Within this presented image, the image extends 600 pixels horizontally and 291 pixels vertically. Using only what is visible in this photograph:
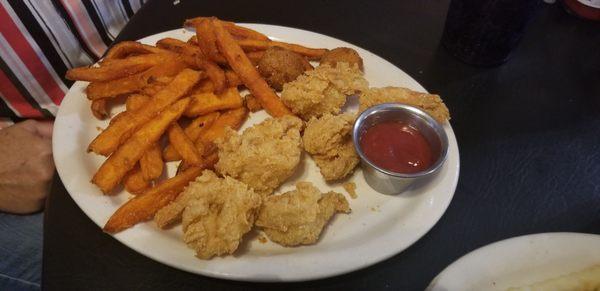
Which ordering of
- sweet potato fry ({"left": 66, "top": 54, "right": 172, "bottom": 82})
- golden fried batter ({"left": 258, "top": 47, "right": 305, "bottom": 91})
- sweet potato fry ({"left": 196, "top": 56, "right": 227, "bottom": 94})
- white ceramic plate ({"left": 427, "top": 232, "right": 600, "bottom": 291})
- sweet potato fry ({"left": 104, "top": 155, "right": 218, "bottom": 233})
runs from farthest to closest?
golden fried batter ({"left": 258, "top": 47, "right": 305, "bottom": 91}), sweet potato fry ({"left": 196, "top": 56, "right": 227, "bottom": 94}), sweet potato fry ({"left": 66, "top": 54, "right": 172, "bottom": 82}), sweet potato fry ({"left": 104, "top": 155, "right": 218, "bottom": 233}), white ceramic plate ({"left": 427, "top": 232, "right": 600, "bottom": 291})

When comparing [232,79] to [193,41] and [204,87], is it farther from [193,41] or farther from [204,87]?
[193,41]

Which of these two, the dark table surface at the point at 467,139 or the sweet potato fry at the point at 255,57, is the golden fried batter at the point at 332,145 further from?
the sweet potato fry at the point at 255,57

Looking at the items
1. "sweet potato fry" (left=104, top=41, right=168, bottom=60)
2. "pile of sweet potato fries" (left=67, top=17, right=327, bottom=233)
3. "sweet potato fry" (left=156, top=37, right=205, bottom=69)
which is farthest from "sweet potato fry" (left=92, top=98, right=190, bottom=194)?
"sweet potato fry" (left=104, top=41, right=168, bottom=60)

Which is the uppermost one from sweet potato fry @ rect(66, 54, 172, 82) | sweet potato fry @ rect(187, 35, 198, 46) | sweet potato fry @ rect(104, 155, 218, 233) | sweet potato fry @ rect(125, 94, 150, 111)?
sweet potato fry @ rect(66, 54, 172, 82)

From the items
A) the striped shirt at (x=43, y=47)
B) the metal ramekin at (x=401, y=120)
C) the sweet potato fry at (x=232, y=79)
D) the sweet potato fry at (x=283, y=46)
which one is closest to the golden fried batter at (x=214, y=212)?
the metal ramekin at (x=401, y=120)

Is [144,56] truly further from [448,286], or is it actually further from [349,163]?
[448,286]

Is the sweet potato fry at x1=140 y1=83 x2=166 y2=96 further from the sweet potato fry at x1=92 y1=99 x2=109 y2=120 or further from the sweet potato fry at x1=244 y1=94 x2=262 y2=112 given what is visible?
the sweet potato fry at x1=244 y1=94 x2=262 y2=112
